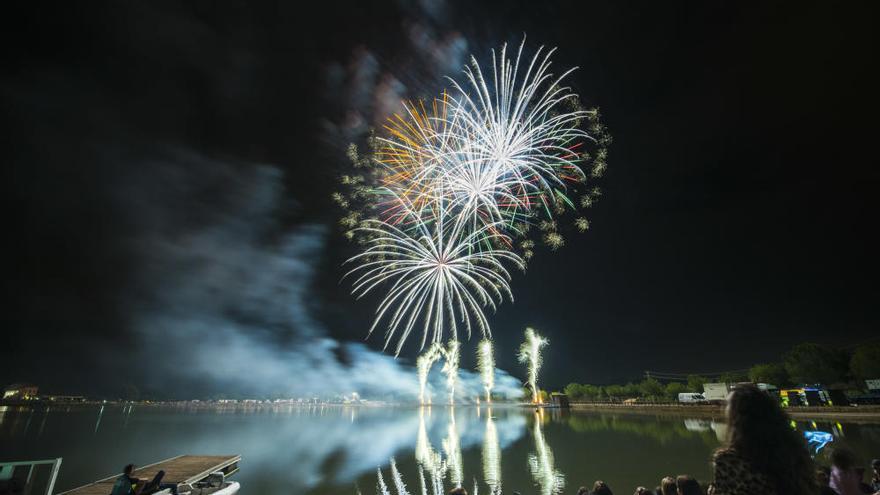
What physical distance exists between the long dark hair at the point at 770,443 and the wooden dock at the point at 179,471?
905 inches

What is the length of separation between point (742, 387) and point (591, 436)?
44.5 meters

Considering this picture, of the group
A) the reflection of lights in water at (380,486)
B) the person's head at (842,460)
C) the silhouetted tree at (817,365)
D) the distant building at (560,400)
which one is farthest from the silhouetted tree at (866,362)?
the person's head at (842,460)

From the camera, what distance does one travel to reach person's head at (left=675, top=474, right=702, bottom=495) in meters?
6.89

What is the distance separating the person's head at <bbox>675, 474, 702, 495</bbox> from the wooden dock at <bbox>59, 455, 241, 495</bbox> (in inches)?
841

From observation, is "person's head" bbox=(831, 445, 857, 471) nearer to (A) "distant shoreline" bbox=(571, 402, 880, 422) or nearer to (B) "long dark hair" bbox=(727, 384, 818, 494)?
(B) "long dark hair" bbox=(727, 384, 818, 494)

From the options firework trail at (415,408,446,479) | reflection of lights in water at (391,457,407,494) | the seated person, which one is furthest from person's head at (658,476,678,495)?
firework trail at (415,408,446,479)

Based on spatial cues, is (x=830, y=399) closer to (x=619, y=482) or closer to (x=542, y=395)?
(x=619, y=482)

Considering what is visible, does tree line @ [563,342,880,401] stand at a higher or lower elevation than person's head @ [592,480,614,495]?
higher

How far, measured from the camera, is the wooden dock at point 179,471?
16.5m

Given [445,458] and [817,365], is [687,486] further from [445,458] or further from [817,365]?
[817,365]

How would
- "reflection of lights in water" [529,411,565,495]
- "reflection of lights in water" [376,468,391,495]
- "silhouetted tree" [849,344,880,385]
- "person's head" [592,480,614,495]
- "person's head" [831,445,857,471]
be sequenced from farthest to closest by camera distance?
1. "silhouetted tree" [849,344,880,385]
2. "reflection of lights in water" [376,468,391,495]
3. "reflection of lights in water" [529,411,565,495]
4. "person's head" [592,480,614,495]
5. "person's head" [831,445,857,471]

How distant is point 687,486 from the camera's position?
699 centimetres

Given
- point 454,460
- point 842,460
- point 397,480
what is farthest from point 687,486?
point 454,460

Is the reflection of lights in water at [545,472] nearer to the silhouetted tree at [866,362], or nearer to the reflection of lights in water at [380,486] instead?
the reflection of lights in water at [380,486]
